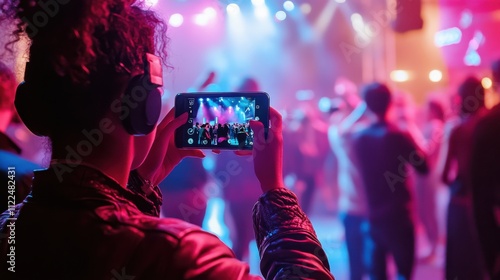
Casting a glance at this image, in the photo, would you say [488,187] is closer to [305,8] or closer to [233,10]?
[233,10]

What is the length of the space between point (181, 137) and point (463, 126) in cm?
264

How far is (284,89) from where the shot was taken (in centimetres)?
1013

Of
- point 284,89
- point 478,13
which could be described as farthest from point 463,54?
point 284,89

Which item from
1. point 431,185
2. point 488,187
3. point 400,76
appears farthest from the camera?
point 400,76

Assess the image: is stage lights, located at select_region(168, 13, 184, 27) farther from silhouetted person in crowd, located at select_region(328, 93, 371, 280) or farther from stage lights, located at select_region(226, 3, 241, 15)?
silhouetted person in crowd, located at select_region(328, 93, 371, 280)

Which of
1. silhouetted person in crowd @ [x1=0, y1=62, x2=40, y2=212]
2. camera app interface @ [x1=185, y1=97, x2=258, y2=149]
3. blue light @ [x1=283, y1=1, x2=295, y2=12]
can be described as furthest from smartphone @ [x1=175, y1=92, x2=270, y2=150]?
blue light @ [x1=283, y1=1, x2=295, y2=12]

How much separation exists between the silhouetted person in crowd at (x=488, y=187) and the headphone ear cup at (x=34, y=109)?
250 cm

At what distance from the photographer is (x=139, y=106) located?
0.82 meters

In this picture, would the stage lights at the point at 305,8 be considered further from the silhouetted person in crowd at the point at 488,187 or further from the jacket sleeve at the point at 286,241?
the jacket sleeve at the point at 286,241

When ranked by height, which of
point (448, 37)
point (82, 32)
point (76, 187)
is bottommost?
point (76, 187)

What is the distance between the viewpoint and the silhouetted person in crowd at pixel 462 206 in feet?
10.5

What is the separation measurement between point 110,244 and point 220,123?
0.45m

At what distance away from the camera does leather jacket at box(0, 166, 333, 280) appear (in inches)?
28.0

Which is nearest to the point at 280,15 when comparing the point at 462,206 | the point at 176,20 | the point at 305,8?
the point at 305,8
